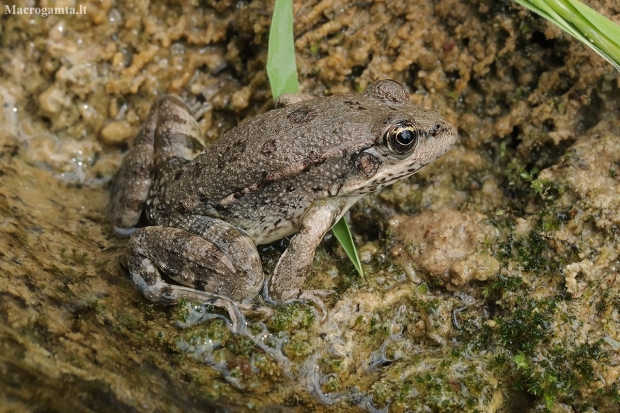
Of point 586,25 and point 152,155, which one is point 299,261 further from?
point 586,25

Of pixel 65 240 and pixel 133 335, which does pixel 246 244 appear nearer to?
pixel 133 335

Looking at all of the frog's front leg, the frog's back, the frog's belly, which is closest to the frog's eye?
the frog's back

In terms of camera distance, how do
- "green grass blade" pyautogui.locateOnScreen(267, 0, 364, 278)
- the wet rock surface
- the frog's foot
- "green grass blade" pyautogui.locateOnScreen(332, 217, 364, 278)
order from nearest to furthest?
1. the wet rock surface
2. the frog's foot
3. "green grass blade" pyautogui.locateOnScreen(332, 217, 364, 278)
4. "green grass blade" pyautogui.locateOnScreen(267, 0, 364, 278)

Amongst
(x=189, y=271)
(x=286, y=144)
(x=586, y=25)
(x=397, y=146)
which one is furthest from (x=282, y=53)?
(x=586, y=25)

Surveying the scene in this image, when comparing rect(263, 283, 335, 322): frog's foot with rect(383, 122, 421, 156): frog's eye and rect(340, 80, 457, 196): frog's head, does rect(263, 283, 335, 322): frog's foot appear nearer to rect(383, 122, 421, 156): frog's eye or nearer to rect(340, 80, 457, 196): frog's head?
rect(340, 80, 457, 196): frog's head

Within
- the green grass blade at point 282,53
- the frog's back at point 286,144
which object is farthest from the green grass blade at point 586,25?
the green grass blade at point 282,53

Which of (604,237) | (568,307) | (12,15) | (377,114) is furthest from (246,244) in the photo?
(12,15)
